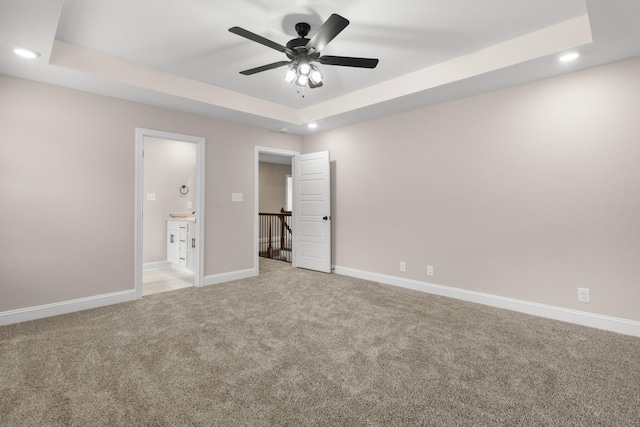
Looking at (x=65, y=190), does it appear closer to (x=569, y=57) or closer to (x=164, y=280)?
(x=164, y=280)

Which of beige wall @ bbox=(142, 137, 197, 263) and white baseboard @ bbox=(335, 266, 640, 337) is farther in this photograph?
beige wall @ bbox=(142, 137, 197, 263)

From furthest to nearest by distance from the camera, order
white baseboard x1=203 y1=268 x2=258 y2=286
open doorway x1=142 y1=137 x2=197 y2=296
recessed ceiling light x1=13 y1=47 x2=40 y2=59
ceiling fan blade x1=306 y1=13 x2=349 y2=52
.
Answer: open doorway x1=142 y1=137 x2=197 y2=296
white baseboard x1=203 y1=268 x2=258 y2=286
recessed ceiling light x1=13 y1=47 x2=40 y2=59
ceiling fan blade x1=306 y1=13 x2=349 y2=52

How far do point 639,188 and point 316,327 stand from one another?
10.5ft

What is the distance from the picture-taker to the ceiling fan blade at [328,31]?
195cm

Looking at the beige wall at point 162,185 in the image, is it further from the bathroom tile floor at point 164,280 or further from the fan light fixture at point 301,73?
the fan light fixture at point 301,73

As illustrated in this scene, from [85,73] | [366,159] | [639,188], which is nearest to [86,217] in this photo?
[85,73]

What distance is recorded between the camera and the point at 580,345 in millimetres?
2426

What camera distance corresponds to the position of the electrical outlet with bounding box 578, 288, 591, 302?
112 inches

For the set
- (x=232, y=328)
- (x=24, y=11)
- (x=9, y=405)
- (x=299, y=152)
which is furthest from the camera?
(x=299, y=152)

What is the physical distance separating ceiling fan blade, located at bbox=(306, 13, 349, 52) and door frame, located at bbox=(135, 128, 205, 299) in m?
2.49

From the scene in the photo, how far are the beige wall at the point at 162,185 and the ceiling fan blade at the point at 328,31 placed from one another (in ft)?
13.6

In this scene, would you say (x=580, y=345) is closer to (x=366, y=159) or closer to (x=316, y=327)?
(x=316, y=327)

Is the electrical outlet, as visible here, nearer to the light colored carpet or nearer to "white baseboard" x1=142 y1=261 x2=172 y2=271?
the light colored carpet

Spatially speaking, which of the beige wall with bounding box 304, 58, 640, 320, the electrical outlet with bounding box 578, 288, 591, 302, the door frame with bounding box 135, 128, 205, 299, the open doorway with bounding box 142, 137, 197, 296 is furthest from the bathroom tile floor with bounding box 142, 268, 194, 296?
the electrical outlet with bounding box 578, 288, 591, 302
